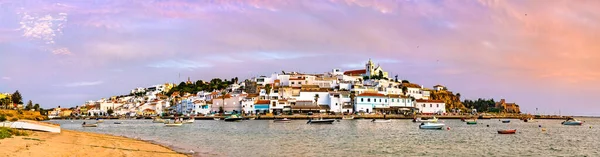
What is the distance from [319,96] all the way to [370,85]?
2032 cm

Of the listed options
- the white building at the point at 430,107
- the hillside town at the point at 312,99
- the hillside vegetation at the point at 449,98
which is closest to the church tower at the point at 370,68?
the hillside town at the point at 312,99

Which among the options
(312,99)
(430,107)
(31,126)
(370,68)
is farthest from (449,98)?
(31,126)

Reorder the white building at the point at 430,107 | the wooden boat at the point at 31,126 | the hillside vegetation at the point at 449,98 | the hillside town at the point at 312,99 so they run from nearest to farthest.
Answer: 1. the wooden boat at the point at 31,126
2. the hillside town at the point at 312,99
3. the white building at the point at 430,107
4. the hillside vegetation at the point at 449,98

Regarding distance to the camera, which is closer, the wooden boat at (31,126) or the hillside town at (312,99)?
the wooden boat at (31,126)

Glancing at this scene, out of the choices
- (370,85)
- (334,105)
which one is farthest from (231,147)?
(370,85)

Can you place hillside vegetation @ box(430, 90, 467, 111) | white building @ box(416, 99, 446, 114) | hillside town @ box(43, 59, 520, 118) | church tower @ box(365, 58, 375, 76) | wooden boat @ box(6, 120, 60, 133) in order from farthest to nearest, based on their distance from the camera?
church tower @ box(365, 58, 375, 76) → hillside vegetation @ box(430, 90, 467, 111) → white building @ box(416, 99, 446, 114) → hillside town @ box(43, 59, 520, 118) → wooden boat @ box(6, 120, 60, 133)

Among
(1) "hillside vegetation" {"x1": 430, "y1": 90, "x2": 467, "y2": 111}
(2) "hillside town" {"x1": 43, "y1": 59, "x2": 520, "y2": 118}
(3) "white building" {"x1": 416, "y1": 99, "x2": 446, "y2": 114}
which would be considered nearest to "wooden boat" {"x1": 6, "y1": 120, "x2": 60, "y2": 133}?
(2) "hillside town" {"x1": 43, "y1": 59, "x2": 520, "y2": 118}

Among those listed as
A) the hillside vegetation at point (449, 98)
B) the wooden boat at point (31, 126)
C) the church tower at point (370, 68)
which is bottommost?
the wooden boat at point (31, 126)

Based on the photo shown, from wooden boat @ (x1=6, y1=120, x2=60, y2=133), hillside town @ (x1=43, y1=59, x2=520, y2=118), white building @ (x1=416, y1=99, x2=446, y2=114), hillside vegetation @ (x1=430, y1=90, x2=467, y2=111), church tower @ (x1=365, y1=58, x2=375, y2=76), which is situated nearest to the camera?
wooden boat @ (x1=6, y1=120, x2=60, y2=133)

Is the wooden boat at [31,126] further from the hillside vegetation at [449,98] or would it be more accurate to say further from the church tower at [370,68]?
the church tower at [370,68]

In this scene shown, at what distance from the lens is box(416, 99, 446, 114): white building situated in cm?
10744

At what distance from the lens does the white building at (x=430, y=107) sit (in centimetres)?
10744

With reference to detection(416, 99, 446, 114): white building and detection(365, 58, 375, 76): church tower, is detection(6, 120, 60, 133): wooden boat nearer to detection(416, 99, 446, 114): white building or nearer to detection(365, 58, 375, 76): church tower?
detection(416, 99, 446, 114): white building

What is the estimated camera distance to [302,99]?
103 m
